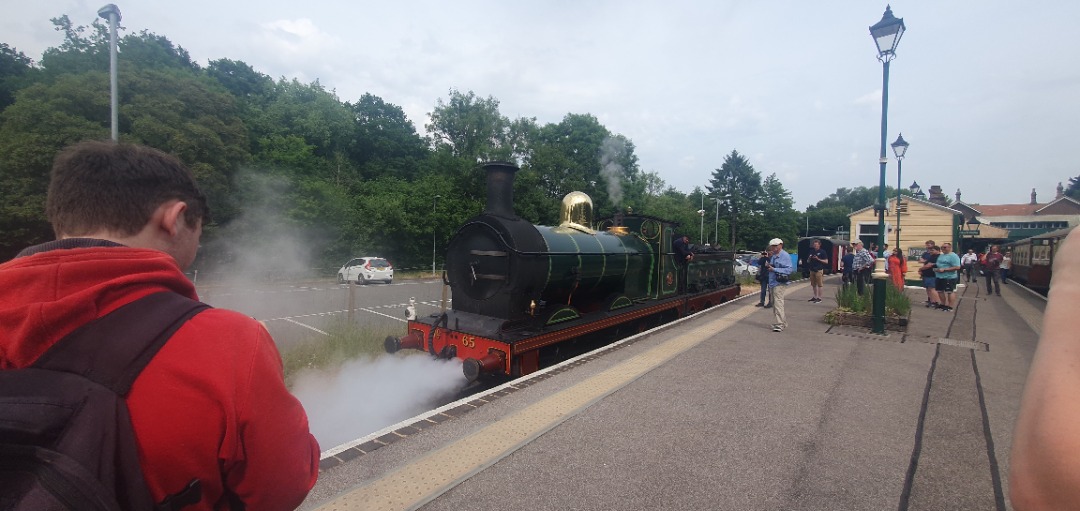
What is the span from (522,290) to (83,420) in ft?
18.0

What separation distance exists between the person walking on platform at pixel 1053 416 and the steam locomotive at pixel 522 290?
17.6 feet

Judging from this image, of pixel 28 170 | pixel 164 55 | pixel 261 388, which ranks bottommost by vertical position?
pixel 261 388

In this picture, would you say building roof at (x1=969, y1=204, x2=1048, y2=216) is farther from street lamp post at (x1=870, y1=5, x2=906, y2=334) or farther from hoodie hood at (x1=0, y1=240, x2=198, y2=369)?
hoodie hood at (x1=0, y1=240, x2=198, y2=369)

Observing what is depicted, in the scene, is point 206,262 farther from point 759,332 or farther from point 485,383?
point 759,332

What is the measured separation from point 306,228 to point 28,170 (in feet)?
34.6

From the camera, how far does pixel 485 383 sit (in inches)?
283

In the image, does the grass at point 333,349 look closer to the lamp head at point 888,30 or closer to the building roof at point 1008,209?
the lamp head at point 888,30

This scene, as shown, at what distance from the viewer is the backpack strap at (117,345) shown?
1.01 meters

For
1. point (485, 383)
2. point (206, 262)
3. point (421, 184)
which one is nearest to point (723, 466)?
point (485, 383)

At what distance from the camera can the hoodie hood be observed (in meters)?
1.01

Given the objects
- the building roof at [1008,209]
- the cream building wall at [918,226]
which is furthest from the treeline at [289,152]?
the building roof at [1008,209]

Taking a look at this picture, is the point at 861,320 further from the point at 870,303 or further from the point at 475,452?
the point at 475,452

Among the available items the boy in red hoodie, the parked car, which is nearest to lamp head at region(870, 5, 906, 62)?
the boy in red hoodie

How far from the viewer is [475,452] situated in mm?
3641
